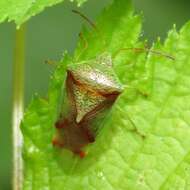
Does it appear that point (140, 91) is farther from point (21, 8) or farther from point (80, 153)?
point (21, 8)

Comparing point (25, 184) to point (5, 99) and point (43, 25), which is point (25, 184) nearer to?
point (5, 99)

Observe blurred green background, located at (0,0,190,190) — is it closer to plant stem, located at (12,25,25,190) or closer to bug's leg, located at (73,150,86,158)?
bug's leg, located at (73,150,86,158)

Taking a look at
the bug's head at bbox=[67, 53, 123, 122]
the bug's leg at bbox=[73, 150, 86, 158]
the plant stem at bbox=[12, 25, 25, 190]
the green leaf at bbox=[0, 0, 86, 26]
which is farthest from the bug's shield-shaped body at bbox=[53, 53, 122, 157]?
the green leaf at bbox=[0, 0, 86, 26]

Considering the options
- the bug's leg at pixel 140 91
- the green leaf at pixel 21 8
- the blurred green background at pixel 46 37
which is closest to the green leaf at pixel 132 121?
the bug's leg at pixel 140 91

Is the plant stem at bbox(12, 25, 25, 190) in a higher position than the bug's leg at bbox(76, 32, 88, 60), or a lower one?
lower

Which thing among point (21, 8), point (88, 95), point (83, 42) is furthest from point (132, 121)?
point (21, 8)

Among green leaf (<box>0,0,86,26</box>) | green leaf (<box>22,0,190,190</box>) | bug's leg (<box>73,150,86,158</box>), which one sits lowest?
bug's leg (<box>73,150,86,158</box>)

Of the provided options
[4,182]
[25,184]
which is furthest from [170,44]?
[4,182]
